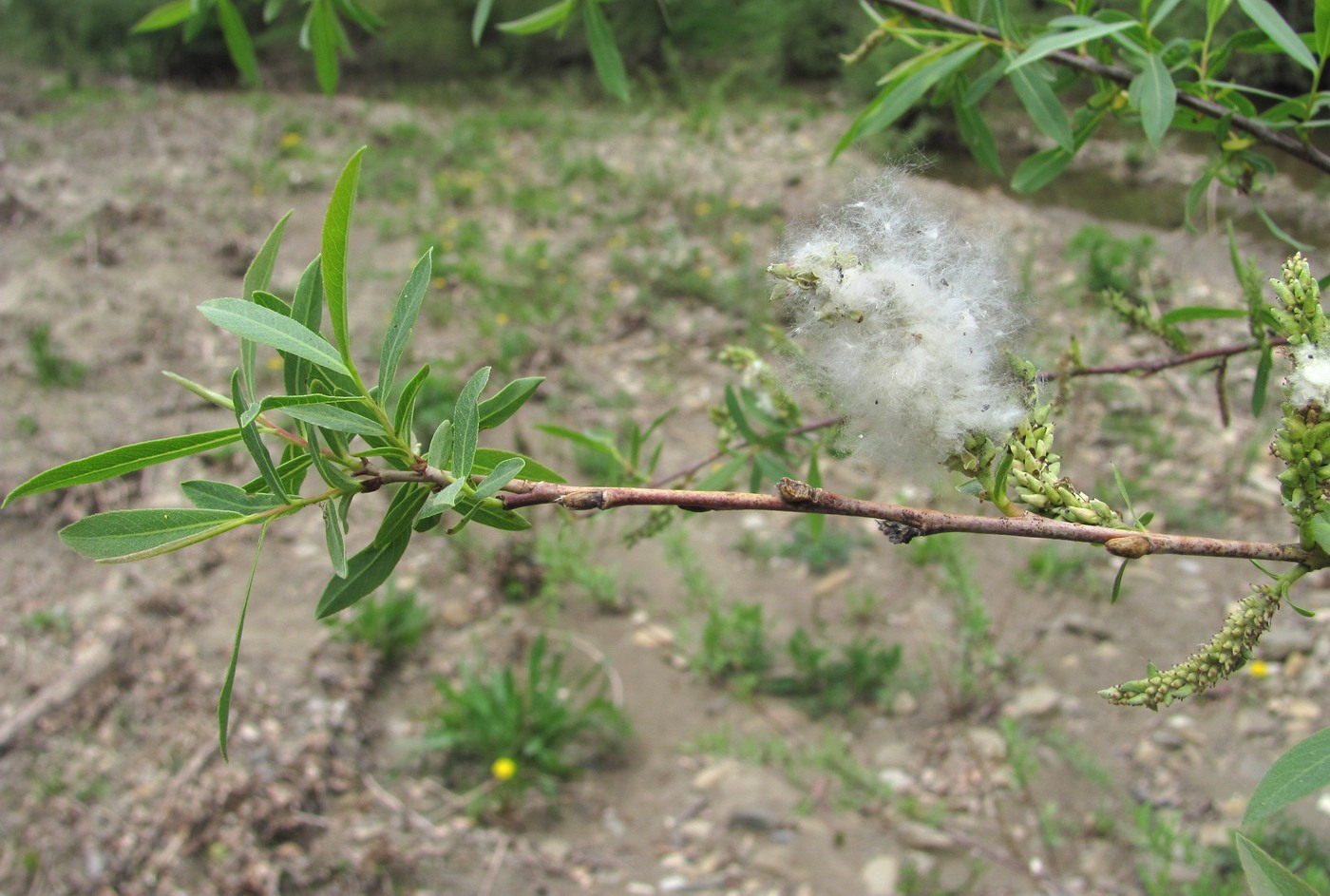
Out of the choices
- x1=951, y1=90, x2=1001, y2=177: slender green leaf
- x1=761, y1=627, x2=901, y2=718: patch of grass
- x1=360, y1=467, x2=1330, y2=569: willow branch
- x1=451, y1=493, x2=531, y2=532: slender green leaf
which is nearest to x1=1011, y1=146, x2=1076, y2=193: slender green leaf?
x1=951, y1=90, x2=1001, y2=177: slender green leaf

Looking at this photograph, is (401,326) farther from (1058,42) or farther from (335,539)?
(1058,42)

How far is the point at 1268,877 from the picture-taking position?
663 mm

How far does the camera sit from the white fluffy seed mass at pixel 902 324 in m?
0.73

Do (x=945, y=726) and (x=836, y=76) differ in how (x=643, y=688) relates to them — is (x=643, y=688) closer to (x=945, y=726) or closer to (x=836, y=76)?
(x=945, y=726)

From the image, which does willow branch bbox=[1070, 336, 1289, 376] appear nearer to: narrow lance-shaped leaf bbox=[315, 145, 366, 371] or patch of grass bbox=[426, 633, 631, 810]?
narrow lance-shaped leaf bbox=[315, 145, 366, 371]

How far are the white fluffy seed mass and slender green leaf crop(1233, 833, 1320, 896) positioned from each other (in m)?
0.32

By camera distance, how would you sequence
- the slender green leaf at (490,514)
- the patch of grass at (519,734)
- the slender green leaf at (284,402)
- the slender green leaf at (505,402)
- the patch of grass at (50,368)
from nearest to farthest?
the slender green leaf at (284,402) → the slender green leaf at (490,514) → the slender green leaf at (505,402) → the patch of grass at (519,734) → the patch of grass at (50,368)

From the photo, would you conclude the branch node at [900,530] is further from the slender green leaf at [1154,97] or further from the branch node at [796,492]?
the slender green leaf at [1154,97]

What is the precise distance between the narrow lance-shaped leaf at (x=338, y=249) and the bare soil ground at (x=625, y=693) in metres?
0.42

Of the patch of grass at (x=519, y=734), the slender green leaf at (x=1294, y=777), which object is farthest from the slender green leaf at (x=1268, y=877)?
the patch of grass at (x=519, y=734)

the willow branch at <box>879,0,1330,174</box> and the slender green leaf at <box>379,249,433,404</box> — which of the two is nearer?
the slender green leaf at <box>379,249,433,404</box>

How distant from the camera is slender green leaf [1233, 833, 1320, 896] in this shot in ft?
2.15

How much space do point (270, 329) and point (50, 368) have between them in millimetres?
4411

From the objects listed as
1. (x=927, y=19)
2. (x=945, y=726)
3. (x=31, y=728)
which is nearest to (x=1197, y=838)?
(x=945, y=726)
